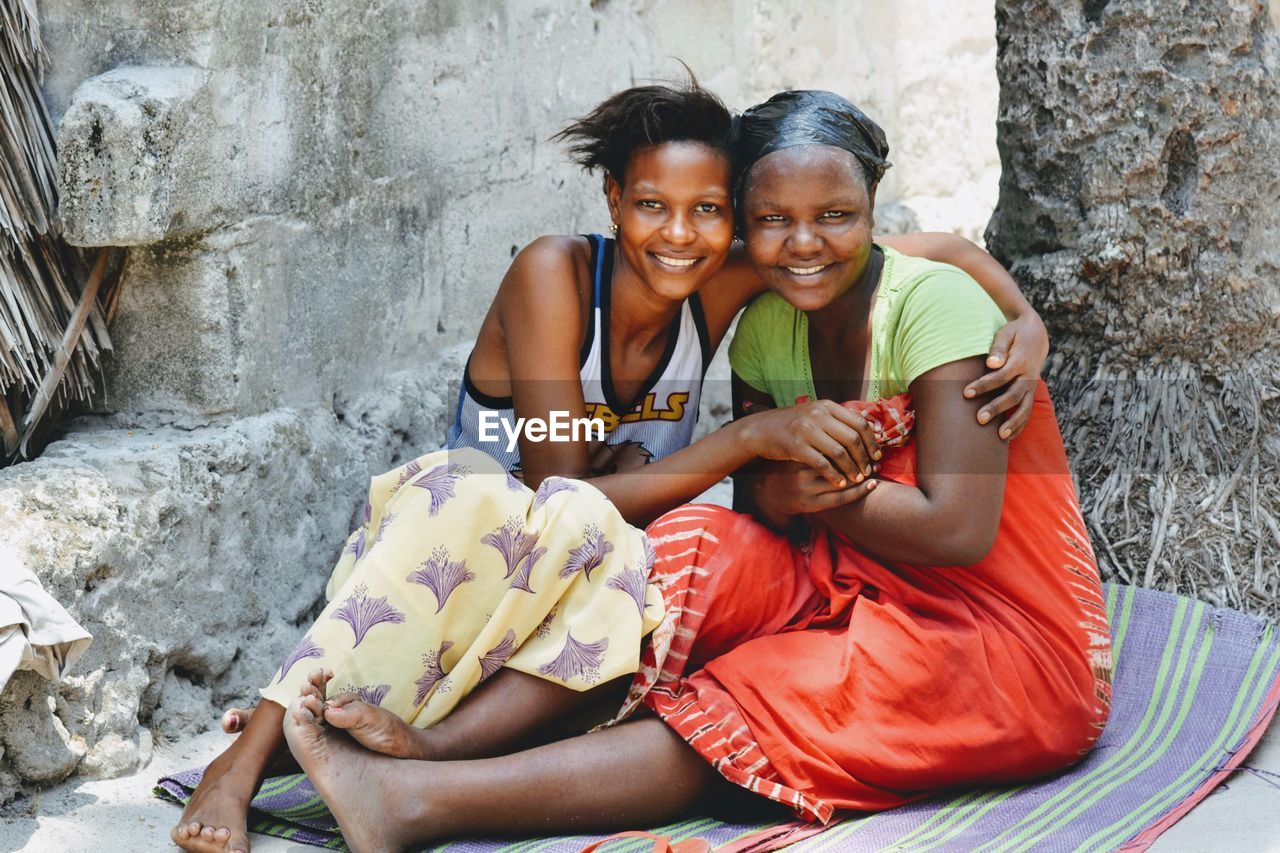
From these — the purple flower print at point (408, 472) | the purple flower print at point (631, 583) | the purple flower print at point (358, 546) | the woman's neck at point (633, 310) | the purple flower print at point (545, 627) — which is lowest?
the purple flower print at point (545, 627)

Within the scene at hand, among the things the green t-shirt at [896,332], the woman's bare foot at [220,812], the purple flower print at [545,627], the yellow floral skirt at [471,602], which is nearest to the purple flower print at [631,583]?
the yellow floral skirt at [471,602]

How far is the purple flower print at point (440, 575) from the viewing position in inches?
88.9

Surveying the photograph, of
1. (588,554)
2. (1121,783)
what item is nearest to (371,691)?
(588,554)

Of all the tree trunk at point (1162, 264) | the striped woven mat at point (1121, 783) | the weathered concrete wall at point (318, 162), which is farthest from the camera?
the tree trunk at point (1162, 264)

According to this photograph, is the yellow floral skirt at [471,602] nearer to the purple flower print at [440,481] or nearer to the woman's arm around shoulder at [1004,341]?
the purple flower print at [440,481]

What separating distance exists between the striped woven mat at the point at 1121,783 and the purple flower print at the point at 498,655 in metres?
0.27

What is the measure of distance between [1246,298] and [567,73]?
1.89 meters

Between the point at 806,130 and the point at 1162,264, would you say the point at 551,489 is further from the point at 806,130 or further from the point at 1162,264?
the point at 1162,264

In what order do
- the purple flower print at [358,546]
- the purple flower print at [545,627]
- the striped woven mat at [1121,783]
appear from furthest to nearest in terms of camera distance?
the purple flower print at [358,546] → the purple flower print at [545,627] → the striped woven mat at [1121,783]

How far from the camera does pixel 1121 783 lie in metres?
2.39

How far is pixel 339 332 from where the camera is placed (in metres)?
3.08

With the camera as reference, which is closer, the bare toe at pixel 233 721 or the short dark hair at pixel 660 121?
the bare toe at pixel 233 721

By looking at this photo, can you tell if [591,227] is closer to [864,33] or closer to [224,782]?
[864,33]

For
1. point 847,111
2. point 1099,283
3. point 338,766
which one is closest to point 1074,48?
point 1099,283
